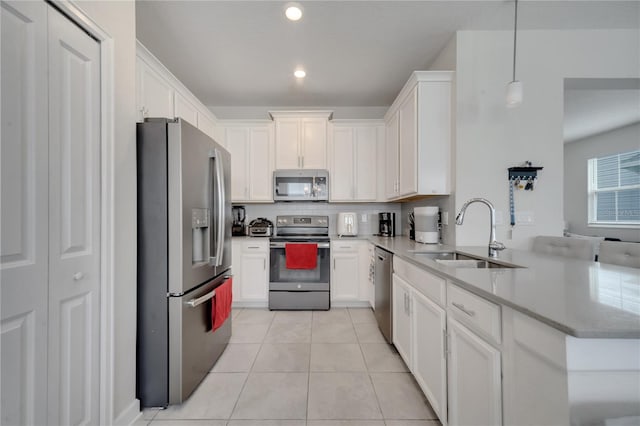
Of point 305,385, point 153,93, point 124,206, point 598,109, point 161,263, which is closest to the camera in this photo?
point 124,206

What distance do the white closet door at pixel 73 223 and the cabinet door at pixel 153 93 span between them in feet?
2.08

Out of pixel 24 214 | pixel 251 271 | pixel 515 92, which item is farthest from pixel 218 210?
pixel 515 92

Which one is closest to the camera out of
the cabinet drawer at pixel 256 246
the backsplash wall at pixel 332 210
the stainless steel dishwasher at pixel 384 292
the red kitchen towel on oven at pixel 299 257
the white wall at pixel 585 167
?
the stainless steel dishwasher at pixel 384 292

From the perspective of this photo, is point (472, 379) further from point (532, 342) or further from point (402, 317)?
point (402, 317)

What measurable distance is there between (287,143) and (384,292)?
2.31 meters

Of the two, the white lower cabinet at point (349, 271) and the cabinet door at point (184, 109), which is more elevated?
the cabinet door at point (184, 109)

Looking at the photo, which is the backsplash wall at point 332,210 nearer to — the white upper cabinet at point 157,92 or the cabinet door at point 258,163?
the cabinet door at point 258,163

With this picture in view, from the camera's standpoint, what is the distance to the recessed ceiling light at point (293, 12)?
1.88 meters

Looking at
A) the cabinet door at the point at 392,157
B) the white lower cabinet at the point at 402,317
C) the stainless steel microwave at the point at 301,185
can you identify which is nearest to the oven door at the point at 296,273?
the stainless steel microwave at the point at 301,185

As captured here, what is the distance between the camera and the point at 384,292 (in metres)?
2.30

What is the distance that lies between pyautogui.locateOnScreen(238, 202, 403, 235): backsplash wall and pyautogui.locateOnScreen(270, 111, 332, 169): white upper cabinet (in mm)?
620

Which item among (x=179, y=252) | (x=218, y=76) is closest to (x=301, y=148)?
(x=218, y=76)

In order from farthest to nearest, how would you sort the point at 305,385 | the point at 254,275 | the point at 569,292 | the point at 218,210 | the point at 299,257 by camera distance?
the point at 254,275 < the point at 299,257 < the point at 218,210 < the point at 305,385 < the point at 569,292

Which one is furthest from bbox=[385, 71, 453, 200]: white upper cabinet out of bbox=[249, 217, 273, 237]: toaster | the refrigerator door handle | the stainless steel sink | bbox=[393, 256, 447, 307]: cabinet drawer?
bbox=[249, 217, 273, 237]: toaster
